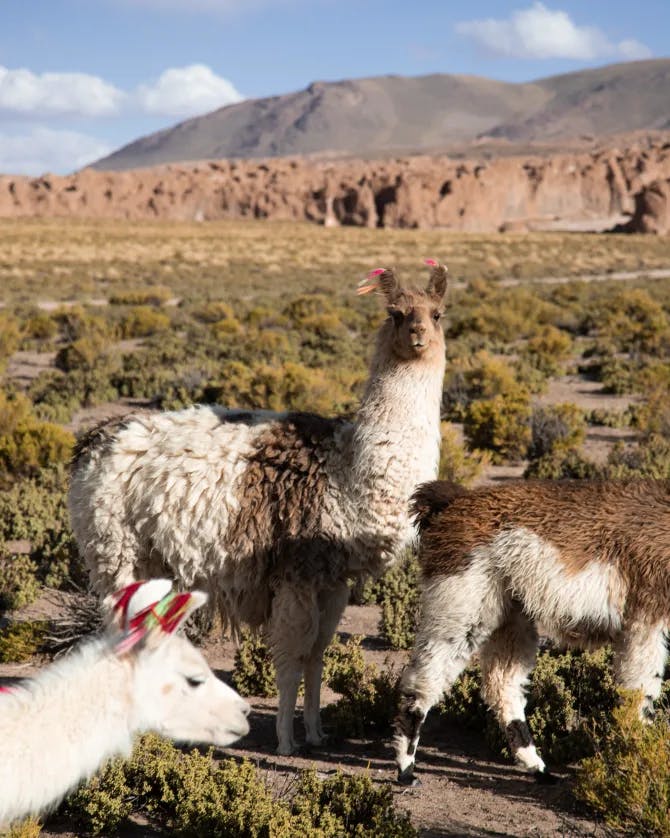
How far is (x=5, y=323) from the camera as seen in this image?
64.5 ft

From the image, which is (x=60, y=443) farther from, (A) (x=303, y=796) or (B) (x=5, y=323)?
(B) (x=5, y=323)

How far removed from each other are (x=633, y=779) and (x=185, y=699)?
157cm

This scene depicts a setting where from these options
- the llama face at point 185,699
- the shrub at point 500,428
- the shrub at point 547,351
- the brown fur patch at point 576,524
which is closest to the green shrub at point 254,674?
the brown fur patch at point 576,524

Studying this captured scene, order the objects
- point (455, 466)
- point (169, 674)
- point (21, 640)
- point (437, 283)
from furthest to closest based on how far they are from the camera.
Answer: point (455, 466) < point (21, 640) < point (437, 283) < point (169, 674)

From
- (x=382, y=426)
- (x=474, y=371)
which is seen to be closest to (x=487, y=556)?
(x=382, y=426)

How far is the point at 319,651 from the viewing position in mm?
4820

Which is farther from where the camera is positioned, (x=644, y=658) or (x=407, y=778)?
(x=407, y=778)

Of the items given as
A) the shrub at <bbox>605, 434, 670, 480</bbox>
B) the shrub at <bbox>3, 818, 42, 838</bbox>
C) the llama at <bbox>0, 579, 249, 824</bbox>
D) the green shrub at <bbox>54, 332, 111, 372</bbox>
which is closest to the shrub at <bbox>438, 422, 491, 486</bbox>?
the shrub at <bbox>605, 434, 670, 480</bbox>

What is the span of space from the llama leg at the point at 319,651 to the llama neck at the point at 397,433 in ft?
1.72

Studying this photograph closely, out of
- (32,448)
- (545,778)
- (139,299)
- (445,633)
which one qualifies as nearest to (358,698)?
(545,778)

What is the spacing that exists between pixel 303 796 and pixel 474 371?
35.7ft

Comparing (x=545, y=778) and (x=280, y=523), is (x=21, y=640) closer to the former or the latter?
(x=280, y=523)

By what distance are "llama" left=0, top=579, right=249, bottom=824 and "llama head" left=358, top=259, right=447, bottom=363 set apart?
2582 millimetres

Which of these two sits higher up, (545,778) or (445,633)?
(445,633)
